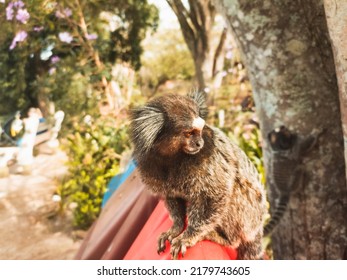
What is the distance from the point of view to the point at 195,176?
2.12 feet

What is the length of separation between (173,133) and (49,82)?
0.43 m

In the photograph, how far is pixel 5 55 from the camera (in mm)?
802

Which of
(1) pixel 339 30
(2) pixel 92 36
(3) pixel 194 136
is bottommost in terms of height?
(3) pixel 194 136

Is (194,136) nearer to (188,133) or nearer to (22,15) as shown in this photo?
(188,133)

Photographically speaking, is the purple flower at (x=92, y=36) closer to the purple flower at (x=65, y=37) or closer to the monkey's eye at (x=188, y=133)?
the purple flower at (x=65, y=37)

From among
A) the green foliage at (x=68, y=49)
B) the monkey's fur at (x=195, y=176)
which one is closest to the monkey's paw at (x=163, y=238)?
the monkey's fur at (x=195, y=176)

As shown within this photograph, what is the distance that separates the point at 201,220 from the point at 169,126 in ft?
0.69

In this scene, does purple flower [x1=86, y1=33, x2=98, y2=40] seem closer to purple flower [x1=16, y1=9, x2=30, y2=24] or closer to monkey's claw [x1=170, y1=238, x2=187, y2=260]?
purple flower [x1=16, y1=9, x2=30, y2=24]

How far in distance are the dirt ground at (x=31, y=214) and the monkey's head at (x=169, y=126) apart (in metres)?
0.41

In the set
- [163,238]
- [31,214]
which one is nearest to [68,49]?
[31,214]

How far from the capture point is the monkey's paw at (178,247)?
25.0 inches

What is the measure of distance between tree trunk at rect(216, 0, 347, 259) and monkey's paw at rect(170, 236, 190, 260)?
0.37 meters

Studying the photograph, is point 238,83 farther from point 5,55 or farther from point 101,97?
point 5,55
